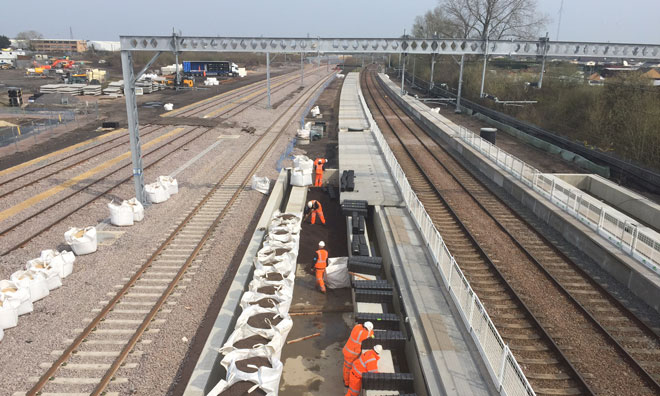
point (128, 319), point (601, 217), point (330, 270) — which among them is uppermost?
point (601, 217)

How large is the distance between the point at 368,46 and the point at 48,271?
14.7 m

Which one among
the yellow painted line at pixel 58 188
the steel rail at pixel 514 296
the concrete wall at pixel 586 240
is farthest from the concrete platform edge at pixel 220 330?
the yellow painted line at pixel 58 188

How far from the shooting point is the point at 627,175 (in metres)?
21.2

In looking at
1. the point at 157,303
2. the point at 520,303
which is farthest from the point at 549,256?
the point at 157,303

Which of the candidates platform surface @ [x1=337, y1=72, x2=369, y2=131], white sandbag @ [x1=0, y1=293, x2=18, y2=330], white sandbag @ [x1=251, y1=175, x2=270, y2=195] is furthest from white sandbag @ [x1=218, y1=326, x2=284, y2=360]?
platform surface @ [x1=337, y1=72, x2=369, y2=131]

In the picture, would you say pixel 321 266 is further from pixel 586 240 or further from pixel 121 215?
pixel 121 215

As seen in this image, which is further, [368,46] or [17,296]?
[368,46]

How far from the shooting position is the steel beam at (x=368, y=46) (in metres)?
17.7

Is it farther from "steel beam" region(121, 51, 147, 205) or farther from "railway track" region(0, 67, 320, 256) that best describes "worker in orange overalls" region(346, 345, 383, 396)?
"steel beam" region(121, 51, 147, 205)

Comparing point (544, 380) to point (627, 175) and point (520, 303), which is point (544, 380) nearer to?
point (520, 303)

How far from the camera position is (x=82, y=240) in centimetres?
1363

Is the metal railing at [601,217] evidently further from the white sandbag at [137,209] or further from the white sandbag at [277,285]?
the white sandbag at [137,209]

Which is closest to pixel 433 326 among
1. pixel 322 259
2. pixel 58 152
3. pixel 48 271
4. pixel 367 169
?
pixel 322 259

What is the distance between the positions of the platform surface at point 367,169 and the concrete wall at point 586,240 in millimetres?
4817
